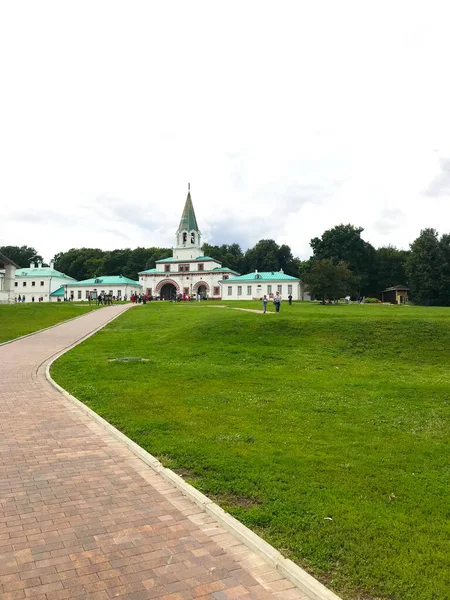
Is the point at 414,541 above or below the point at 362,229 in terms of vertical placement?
below

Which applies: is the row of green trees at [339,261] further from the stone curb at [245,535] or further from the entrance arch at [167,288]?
the stone curb at [245,535]

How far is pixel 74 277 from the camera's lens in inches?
4579

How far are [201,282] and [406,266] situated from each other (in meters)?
37.7

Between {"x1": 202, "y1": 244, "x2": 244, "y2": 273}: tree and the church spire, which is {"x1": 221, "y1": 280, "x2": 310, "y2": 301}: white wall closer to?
the church spire

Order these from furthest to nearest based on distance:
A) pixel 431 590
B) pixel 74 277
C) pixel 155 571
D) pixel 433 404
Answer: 1. pixel 74 277
2. pixel 433 404
3. pixel 155 571
4. pixel 431 590

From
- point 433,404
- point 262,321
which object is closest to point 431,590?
point 433,404

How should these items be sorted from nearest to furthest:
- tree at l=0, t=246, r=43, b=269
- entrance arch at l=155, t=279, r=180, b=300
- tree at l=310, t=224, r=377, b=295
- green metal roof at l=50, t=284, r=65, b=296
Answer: tree at l=310, t=224, r=377, b=295 → entrance arch at l=155, t=279, r=180, b=300 → green metal roof at l=50, t=284, r=65, b=296 → tree at l=0, t=246, r=43, b=269

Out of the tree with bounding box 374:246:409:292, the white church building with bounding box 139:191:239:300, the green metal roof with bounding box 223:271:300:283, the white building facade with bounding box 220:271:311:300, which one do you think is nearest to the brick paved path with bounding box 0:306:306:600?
the white building facade with bounding box 220:271:311:300

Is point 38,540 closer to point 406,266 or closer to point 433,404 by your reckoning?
point 433,404

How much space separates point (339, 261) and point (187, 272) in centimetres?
3043

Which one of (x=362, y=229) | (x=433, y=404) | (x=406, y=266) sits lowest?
(x=433, y=404)

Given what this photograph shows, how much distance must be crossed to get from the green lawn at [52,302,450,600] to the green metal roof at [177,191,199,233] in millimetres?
76631

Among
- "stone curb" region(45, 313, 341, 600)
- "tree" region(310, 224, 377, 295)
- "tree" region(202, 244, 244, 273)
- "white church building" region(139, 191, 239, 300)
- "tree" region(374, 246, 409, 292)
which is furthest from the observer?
"tree" region(202, 244, 244, 273)

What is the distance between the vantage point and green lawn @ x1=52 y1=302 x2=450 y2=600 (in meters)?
4.40
